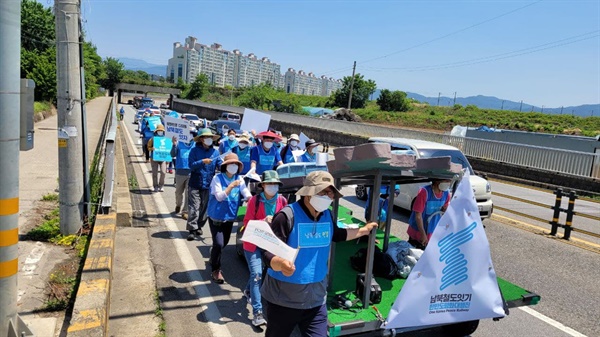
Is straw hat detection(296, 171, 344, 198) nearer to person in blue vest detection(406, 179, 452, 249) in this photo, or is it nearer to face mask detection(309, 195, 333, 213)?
face mask detection(309, 195, 333, 213)

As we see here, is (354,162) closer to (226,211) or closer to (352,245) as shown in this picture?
(226,211)

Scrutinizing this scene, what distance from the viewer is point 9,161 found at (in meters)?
3.79

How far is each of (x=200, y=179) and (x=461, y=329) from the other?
4.95 m

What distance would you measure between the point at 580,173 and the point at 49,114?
1442 inches

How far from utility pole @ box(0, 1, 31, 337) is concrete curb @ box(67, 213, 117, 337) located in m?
0.46

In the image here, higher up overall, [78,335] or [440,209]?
[440,209]

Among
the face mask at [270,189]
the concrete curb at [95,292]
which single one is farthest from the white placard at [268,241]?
the concrete curb at [95,292]

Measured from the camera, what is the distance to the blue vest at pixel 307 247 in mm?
3477

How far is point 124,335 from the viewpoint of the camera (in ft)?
15.4

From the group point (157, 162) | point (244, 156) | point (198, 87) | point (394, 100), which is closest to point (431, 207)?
point (244, 156)

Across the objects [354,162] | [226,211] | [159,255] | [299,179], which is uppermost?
[354,162]

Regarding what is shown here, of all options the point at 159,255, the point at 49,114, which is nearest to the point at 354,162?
the point at 159,255

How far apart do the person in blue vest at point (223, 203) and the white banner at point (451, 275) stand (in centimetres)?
279

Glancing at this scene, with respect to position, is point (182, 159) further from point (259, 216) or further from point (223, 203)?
point (259, 216)
